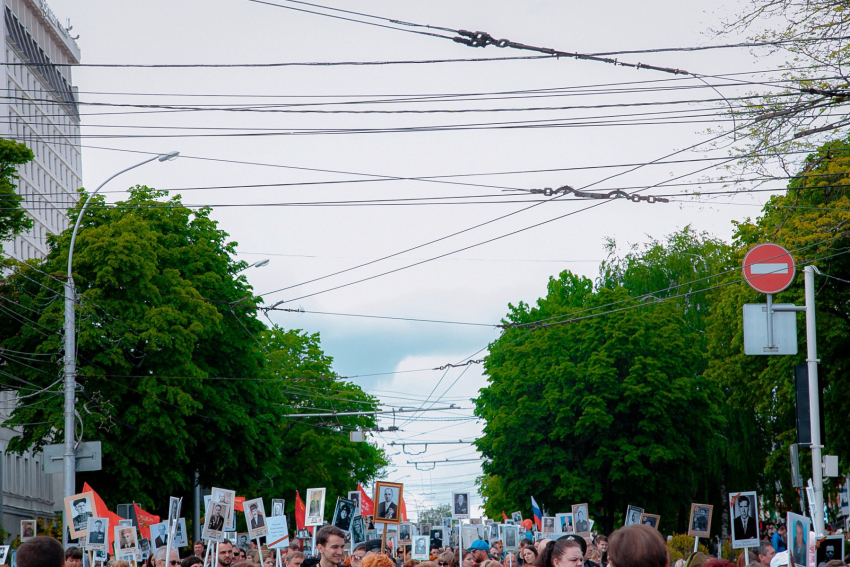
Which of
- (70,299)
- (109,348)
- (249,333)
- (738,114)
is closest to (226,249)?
(249,333)

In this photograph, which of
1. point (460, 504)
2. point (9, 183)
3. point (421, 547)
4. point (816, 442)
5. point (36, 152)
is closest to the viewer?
point (816, 442)

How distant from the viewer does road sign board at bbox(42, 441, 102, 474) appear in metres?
22.3

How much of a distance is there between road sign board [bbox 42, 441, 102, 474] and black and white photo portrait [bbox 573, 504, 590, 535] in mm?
11013

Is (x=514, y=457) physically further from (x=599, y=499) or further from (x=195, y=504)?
(x=195, y=504)

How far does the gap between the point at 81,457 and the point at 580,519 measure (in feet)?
38.7

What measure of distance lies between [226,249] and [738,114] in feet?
87.3

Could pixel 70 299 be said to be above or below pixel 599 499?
above

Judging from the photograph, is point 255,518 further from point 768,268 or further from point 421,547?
point 768,268

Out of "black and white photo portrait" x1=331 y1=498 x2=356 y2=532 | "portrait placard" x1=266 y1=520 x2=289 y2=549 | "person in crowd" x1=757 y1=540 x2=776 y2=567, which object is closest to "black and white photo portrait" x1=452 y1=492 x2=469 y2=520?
"black and white photo portrait" x1=331 y1=498 x2=356 y2=532

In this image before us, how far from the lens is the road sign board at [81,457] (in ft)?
73.2

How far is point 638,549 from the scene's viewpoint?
525 cm

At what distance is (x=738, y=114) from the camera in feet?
45.4

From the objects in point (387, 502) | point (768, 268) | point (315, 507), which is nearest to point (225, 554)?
point (387, 502)

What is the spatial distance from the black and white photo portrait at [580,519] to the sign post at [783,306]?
11.2m
